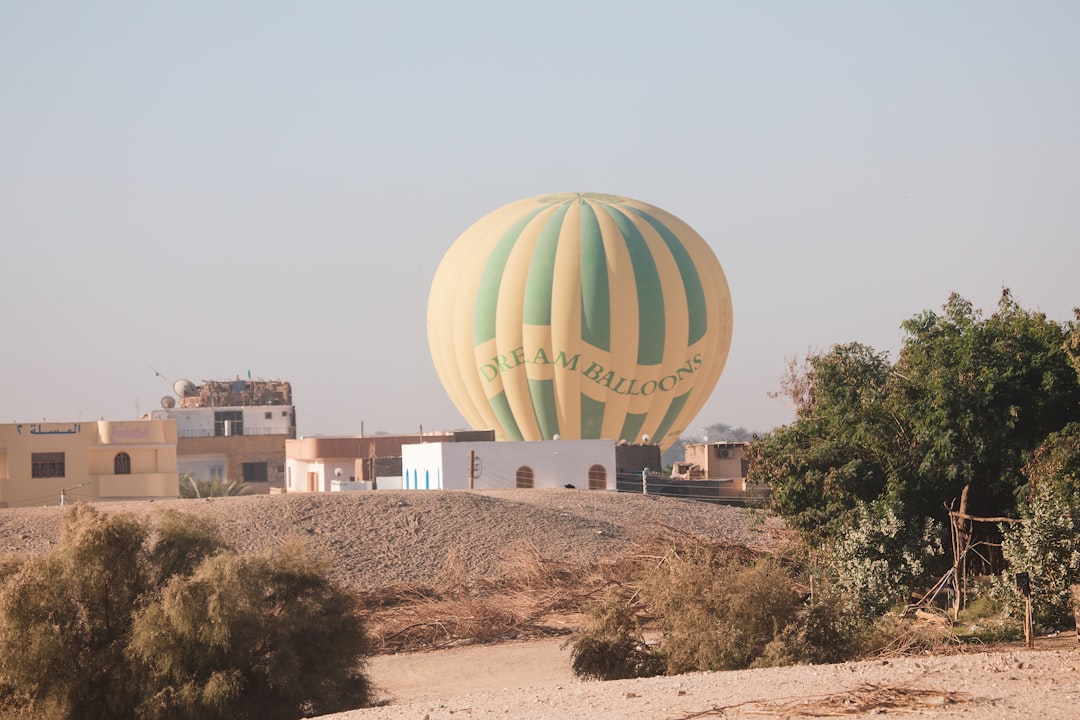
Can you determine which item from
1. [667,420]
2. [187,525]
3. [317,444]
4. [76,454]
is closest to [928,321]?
[187,525]

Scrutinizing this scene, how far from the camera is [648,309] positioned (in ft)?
162

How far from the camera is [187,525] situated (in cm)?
1941

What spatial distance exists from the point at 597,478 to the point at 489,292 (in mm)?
10363

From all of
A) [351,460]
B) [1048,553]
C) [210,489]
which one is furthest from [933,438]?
[210,489]

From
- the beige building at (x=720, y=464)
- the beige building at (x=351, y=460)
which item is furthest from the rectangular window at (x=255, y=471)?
the beige building at (x=720, y=464)

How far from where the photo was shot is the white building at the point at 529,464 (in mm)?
42281

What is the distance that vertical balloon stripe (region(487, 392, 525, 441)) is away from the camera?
50.3m

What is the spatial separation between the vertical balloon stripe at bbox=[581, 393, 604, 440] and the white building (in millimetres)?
6191

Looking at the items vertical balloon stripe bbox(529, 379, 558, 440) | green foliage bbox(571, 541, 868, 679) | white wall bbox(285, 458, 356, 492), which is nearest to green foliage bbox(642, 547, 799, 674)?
green foliage bbox(571, 541, 868, 679)

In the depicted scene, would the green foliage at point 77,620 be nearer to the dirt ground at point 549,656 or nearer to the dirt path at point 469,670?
the dirt ground at point 549,656

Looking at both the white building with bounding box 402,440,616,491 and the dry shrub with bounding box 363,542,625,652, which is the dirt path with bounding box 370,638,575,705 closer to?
the dry shrub with bounding box 363,542,625,652

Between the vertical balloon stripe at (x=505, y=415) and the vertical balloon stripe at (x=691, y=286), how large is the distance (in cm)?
713

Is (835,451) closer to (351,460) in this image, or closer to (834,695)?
(834,695)

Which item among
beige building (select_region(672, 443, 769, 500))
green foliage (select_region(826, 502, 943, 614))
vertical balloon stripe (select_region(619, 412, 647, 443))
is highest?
vertical balloon stripe (select_region(619, 412, 647, 443))
